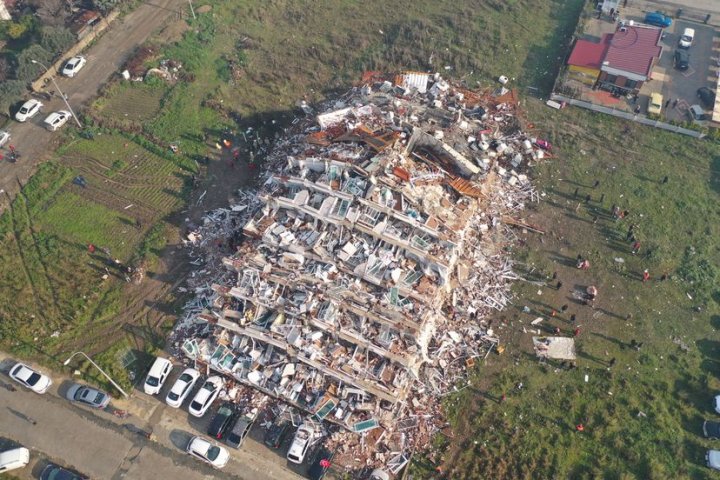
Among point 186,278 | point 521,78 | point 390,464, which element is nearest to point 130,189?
point 186,278

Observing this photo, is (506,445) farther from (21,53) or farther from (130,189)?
(21,53)

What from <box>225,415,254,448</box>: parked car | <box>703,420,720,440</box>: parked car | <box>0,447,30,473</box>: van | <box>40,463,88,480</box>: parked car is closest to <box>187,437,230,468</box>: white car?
<box>225,415,254,448</box>: parked car

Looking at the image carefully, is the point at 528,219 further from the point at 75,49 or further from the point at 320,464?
the point at 75,49

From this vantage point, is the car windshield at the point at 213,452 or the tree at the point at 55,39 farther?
the tree at the point at 55,39

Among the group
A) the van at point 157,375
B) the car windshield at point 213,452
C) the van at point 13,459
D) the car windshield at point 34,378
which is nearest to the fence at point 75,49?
the car windshield at point 34,378

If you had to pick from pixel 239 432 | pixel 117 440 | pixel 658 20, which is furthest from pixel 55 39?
pixel 658 20

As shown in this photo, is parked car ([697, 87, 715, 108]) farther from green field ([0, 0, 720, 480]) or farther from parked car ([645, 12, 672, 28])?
parked car ([645, 12, 672, 28])

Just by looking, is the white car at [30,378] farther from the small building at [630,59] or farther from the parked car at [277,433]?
the small building at [630,59]
